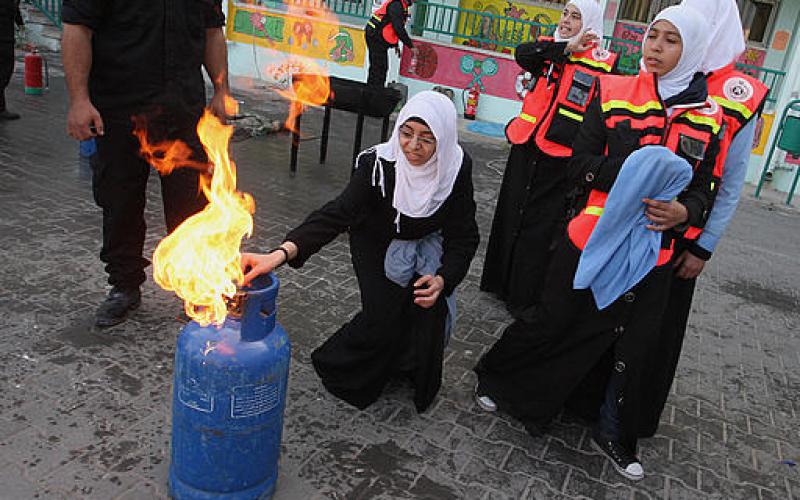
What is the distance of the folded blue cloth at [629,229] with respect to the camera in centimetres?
283

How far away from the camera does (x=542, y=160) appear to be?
462 cm

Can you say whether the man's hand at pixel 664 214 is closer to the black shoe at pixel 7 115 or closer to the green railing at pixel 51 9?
the black shoe at pixel 7 115

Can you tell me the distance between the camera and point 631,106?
9.92ft

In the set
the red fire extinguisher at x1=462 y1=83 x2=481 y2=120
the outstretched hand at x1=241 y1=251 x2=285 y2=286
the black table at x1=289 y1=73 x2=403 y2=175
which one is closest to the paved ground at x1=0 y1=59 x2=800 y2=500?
the outstretched hand at x1=241 y1=251 x2=285 y2=286

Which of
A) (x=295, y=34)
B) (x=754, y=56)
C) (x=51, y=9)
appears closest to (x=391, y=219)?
(x=754, y=56)

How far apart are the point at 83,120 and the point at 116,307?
1.13 metres

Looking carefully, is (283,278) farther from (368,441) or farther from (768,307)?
(768,307)

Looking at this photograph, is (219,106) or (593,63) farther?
(593,63)

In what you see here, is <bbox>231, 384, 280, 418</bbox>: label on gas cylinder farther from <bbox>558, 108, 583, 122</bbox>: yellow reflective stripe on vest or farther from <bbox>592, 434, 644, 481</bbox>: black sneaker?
<bbox>558, 108, 583, 122</bbox>: yellow reflective stripe on vest

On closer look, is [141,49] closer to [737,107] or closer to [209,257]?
[209,257]

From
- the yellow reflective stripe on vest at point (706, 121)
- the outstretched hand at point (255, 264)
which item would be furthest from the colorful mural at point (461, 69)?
the outstretched hand at point (255, 264)

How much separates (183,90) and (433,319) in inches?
75.1

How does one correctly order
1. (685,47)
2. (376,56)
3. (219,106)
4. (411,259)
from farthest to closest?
(376,56), (219,106), (411,259), (685,47)

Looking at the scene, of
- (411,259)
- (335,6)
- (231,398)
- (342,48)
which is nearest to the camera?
(231,398)
